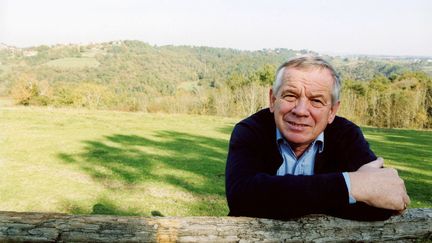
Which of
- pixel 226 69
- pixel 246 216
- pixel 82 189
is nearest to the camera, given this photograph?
pixel 246 216

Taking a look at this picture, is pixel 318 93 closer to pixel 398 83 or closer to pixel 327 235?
pixel 327 235

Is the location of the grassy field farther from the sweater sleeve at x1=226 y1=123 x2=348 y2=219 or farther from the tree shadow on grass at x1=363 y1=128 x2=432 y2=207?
the sweater sleeve at x1=226 y1=123 x2=348 y2=219

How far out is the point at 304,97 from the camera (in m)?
2.60

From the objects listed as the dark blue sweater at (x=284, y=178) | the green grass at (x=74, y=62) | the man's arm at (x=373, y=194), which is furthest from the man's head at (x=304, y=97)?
the green grass at (x=74, y=62)

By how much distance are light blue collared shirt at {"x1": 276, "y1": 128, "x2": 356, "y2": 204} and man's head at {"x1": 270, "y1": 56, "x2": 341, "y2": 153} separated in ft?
0.13

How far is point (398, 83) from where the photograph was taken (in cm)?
6309

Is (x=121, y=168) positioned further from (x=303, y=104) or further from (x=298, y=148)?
(x=303, y=104)

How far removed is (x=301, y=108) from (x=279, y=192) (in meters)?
0.69

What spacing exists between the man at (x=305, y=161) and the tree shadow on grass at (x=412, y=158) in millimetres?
10435

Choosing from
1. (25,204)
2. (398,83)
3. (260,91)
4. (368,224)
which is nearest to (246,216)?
(368,224)

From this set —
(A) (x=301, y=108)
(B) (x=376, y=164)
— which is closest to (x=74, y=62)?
(A) (x=301, y=108)

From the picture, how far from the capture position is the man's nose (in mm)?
2566

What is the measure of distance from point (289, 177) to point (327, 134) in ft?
2.45

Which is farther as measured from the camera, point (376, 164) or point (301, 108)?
point (301, 108)
